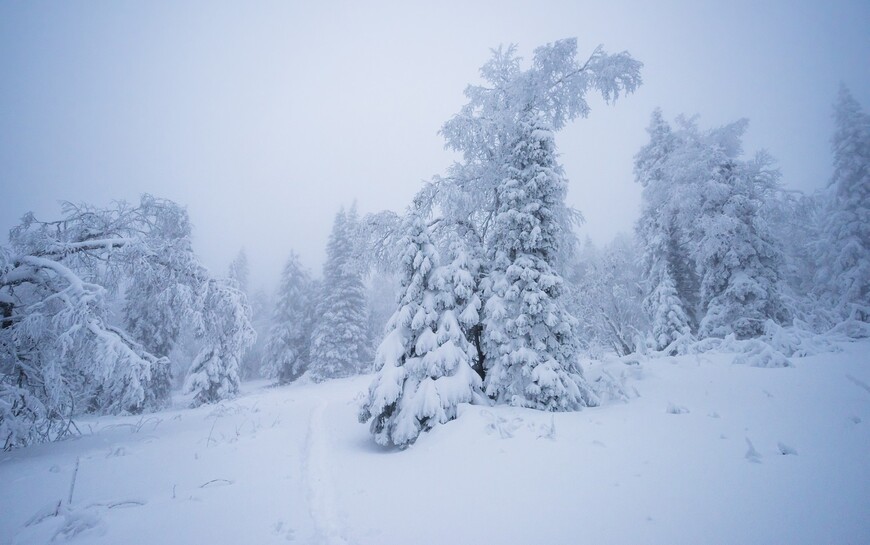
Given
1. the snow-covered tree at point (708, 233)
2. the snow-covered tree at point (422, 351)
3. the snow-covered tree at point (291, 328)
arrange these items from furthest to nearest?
the snow-covered tree at point (291, 328) < the snow-covered tree at point (708, 233) < the snow-covered tree at point (422, 351)

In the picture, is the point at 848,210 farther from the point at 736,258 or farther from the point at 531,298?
the point at 531,298

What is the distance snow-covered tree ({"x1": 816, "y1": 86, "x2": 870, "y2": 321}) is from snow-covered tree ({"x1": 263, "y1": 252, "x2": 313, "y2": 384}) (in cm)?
3655

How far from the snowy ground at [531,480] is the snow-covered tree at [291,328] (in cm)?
2387

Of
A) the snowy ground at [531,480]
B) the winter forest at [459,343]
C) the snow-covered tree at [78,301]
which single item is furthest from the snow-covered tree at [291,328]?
the snowy ground at [531,480]

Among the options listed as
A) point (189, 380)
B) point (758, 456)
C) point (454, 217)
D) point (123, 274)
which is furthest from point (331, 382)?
point (758, 456)

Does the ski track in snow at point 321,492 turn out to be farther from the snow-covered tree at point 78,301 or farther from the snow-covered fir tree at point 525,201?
the snow-covered fir tree at point 525,201

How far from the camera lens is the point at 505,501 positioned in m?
4.40

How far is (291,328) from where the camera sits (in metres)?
32.6

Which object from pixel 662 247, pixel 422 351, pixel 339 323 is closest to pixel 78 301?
pixel 422 351

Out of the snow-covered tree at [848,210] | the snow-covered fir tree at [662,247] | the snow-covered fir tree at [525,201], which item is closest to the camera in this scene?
the snow-covered fir tree at [525,201]

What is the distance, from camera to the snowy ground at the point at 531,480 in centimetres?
348

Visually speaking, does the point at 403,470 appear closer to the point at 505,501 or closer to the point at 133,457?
the point at 505,501

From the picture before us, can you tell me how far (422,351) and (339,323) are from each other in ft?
70.9

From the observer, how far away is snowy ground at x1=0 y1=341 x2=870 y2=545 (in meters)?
3.48
